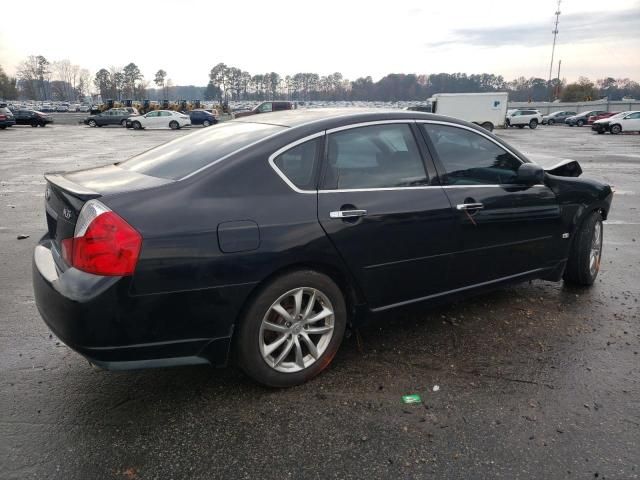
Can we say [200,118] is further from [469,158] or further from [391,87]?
[391,87]

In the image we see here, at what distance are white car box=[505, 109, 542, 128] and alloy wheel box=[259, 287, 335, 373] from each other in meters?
47.6

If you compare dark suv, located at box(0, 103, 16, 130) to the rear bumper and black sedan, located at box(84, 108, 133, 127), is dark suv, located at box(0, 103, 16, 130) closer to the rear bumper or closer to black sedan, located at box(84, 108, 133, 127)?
black sedan, located at box(84, 108, 133, 127)

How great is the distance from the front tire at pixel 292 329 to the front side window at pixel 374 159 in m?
0.66

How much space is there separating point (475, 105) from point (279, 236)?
44368 millimetres

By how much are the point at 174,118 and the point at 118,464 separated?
41005 millimetres

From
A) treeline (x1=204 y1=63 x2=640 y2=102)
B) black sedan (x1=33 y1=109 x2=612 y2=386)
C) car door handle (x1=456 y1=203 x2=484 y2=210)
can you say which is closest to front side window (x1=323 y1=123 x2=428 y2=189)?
black sedan (x1=33 y1=109 x2=612 y2=386)

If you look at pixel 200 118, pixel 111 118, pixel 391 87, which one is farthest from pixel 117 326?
pixel 391 87

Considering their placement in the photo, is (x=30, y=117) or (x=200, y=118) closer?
(x=30, y=117)

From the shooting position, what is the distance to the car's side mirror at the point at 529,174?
3.99 meters

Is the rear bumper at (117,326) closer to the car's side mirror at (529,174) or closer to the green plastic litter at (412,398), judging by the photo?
the green plastic litter at (412,398)

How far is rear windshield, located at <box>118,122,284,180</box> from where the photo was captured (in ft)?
10.4

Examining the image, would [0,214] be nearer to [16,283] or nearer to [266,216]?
[16,283]

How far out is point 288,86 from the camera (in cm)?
15212

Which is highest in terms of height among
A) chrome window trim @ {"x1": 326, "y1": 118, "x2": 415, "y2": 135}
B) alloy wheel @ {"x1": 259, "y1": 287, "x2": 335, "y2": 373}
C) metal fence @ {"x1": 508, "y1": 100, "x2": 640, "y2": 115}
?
chrome window trim @ {"x1": 326, "y1": 118, "x2": 415, "y2": 135}
